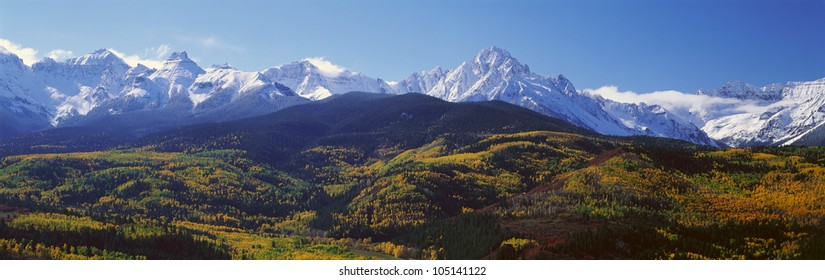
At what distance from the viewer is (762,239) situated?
126m

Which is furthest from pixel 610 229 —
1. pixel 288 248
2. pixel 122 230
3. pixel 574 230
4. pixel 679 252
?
A: pixel 122 230

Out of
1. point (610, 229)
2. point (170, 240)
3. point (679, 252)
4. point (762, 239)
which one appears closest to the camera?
point (679, 252)

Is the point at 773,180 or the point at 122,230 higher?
the point at 773,180

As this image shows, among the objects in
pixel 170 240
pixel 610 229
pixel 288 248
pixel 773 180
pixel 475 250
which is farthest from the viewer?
pixel 773 180

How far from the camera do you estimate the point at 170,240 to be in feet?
520

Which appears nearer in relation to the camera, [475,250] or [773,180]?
[475,250]

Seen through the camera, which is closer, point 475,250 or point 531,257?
point 531,257

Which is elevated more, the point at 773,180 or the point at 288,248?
the point at 773,180

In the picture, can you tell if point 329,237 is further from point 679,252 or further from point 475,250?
point 679,252

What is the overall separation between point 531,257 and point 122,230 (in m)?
84.5

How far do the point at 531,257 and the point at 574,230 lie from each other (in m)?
28.2
